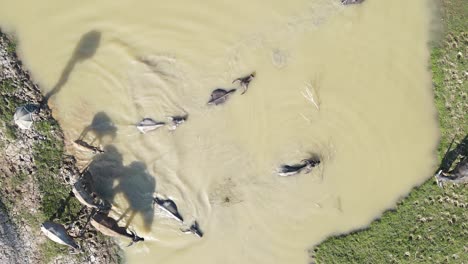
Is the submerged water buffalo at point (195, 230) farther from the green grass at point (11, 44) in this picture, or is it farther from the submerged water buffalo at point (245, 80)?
the green grass at point (11, 44)

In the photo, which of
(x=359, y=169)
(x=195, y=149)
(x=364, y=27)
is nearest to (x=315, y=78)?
(x=364, y=27)

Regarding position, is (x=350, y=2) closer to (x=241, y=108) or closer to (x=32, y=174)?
(x=241, y=108)

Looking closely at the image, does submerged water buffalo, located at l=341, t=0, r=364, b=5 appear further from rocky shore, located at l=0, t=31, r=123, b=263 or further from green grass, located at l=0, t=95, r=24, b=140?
green grass, located at l=0, t=95, r=24, b=140

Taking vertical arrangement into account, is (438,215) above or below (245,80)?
below

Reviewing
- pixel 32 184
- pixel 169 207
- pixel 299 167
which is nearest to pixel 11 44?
pixel 32 184

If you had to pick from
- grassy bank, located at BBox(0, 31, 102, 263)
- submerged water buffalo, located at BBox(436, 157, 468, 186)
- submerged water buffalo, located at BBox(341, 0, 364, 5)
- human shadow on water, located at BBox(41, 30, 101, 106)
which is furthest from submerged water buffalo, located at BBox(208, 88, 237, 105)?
submerged water buffalo, located at BBox(436, 157, 468, 186)

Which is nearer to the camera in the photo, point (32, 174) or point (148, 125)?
point (148, 125)

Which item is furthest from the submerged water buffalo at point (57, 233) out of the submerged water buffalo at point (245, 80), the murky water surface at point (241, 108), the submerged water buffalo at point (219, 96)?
the submerged water buffalo at point (245, 80)
